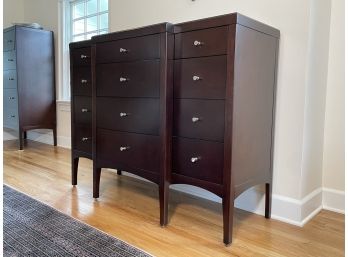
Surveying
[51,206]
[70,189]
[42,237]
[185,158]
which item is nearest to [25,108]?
[70,189]

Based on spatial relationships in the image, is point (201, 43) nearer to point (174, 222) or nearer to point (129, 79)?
point (129, 79)

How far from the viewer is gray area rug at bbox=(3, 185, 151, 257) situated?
1.46 meters

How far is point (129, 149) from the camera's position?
1904mm

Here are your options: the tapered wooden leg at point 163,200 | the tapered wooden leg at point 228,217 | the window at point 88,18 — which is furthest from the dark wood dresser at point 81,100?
the window at point 88,18

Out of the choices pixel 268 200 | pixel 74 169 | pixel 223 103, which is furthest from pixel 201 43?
pixel 74 169

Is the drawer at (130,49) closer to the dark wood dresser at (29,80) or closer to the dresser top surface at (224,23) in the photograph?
the dresser top surface at (224,23)

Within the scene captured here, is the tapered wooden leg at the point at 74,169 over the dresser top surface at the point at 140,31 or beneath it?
beneath

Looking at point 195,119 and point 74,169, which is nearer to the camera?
point 195,119

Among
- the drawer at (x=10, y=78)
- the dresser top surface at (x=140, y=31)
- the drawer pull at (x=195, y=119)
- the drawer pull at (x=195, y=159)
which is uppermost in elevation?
the dresser top surface at (x=140, y=31)

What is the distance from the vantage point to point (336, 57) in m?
1.98

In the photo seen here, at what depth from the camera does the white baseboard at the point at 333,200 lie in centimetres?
200

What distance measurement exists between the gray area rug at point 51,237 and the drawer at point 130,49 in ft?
3.27

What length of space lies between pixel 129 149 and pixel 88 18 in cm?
252

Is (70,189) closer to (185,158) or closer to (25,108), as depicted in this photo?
(185,158)
